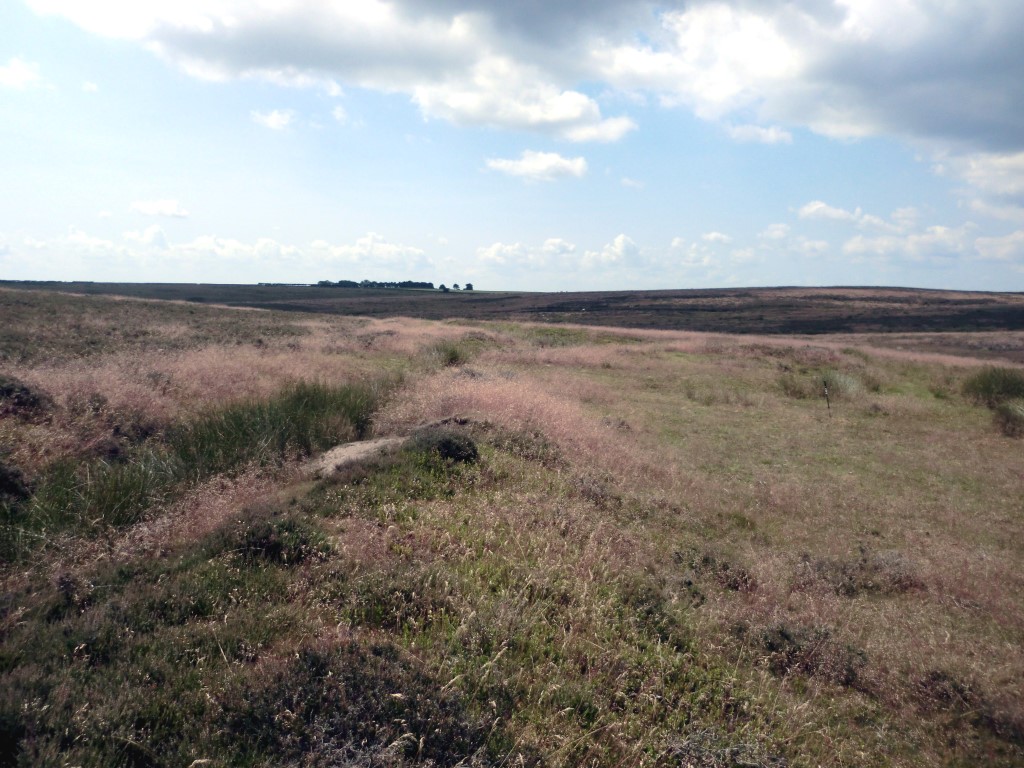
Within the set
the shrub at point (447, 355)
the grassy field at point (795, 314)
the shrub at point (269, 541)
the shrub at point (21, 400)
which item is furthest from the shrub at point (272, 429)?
the grassy field at point (795, 314)

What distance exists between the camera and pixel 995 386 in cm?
1992

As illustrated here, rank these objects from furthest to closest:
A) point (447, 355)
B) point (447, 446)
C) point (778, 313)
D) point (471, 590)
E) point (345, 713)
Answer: point (778, 313) → point (447, 355) → point (447, 446) → point (471, 590) → point (345, 713)

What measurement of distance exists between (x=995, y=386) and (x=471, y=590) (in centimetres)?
2139

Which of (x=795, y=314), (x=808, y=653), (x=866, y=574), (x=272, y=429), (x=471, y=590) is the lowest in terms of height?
(x=866, y=574)

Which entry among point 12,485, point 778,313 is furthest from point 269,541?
point 778,313

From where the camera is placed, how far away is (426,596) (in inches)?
188

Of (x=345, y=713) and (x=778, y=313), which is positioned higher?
(x=778, y=313)

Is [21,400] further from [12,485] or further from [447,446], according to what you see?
[447,446]

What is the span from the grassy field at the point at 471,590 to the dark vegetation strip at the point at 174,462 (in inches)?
1.7

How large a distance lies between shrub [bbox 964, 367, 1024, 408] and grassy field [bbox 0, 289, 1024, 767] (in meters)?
8.86

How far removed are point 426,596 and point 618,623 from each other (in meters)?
1.51

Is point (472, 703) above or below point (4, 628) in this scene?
below

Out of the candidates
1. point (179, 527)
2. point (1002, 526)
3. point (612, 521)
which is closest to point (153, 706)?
point (179, 527)

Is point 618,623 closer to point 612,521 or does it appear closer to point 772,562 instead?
point 612,521
